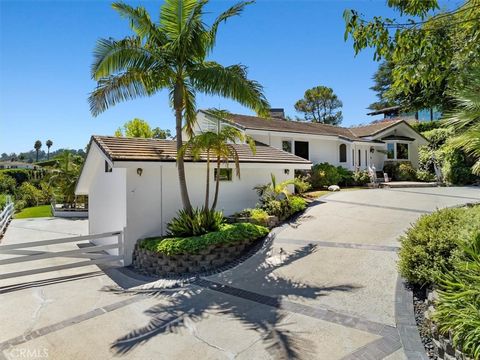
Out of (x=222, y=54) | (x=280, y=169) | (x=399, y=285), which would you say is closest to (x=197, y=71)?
(x=222, y=54)

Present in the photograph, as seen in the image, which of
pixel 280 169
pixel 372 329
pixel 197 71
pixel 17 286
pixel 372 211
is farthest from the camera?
pixel 280 169

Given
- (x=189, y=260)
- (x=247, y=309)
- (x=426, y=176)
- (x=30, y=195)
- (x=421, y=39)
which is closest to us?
(x=421, y=39)

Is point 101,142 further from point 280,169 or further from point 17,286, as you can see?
point 280,169

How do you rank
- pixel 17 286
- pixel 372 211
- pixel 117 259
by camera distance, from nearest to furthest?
pixel 17 286 → pixel 117 259 → pixel 372 211

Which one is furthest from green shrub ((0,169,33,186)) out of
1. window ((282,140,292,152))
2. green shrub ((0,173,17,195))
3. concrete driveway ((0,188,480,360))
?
concrete driveway ((0,188,480,360))

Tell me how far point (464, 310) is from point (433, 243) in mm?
2305

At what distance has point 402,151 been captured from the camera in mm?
31250

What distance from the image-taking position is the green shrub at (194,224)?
1139 cm

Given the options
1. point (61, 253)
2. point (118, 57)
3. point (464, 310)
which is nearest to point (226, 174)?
point (118, 57)

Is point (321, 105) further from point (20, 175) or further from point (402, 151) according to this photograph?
point (20, 175)

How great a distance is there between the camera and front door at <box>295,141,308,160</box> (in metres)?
25.4

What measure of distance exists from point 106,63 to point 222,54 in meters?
4.41

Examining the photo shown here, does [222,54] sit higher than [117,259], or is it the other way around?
[222,54]

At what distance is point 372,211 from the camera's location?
14.5m
